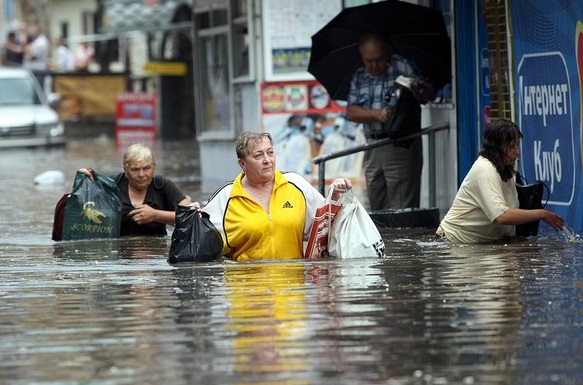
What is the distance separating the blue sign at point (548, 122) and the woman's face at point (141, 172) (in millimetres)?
3112

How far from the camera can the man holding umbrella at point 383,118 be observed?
14.6 metres

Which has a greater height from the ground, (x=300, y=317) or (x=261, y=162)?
(x=261, y=162)

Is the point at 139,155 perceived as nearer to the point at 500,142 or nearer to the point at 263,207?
the point at 263,207

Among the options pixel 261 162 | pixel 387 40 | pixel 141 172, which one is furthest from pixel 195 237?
pixel 387 40

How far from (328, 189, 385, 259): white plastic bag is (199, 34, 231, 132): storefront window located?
37.4ft

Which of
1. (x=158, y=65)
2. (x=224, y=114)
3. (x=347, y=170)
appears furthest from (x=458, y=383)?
(x=158, y=65)

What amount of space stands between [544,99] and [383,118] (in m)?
1.94

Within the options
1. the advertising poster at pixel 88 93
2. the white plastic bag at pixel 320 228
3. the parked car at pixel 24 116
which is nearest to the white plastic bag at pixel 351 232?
the white plastic bag at pixel 320 228

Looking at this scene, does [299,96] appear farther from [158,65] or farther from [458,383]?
[158,65]

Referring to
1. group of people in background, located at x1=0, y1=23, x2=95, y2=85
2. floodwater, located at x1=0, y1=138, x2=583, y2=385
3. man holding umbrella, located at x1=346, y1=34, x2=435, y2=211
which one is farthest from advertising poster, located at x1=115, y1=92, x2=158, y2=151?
floodwater, located at x1=0, y1=138, x2=583, y2=385

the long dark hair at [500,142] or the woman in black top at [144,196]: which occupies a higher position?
the long dark hair at [500,142]

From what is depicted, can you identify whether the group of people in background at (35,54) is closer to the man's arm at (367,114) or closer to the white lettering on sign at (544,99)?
the man's arm at (367,114)

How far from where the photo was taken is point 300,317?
8258 mm

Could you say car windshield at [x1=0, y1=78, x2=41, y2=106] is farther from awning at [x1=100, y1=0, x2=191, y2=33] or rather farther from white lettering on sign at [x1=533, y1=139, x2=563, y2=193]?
Answer: white lettering on sign at [x1=533, y1=139, x2=563, y2=193]
